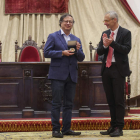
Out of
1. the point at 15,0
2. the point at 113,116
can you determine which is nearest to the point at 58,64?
the point at 113,116

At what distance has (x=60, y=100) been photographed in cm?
252

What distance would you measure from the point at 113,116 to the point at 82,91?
4.22 feet

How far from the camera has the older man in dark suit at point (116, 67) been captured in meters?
2.46

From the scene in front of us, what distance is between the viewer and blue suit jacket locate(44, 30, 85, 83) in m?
2.49

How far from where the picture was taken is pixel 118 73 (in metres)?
2.48

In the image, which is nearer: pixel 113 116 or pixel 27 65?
pixel 113 116

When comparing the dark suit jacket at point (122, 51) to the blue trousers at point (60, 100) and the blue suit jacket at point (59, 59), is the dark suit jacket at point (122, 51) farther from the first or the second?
the blue trousers at point (60, 100)

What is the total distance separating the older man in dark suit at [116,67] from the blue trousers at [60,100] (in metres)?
0.36

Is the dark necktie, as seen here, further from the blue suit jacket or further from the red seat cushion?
the red seat cushion

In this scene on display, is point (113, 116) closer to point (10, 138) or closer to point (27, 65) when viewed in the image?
point (10, 138)

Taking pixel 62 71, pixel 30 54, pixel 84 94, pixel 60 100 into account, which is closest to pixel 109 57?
pixel 62 71

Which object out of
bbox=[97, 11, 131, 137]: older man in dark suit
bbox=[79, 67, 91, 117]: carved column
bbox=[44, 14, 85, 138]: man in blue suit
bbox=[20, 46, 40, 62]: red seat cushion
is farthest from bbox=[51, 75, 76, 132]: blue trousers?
bbox=[20, 46, 40, 62]: red seat cushion

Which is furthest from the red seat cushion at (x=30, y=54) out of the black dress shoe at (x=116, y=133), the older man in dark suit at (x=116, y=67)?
the black dress shoe at (x=116, y=133)

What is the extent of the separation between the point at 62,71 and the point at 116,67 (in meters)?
0.52
